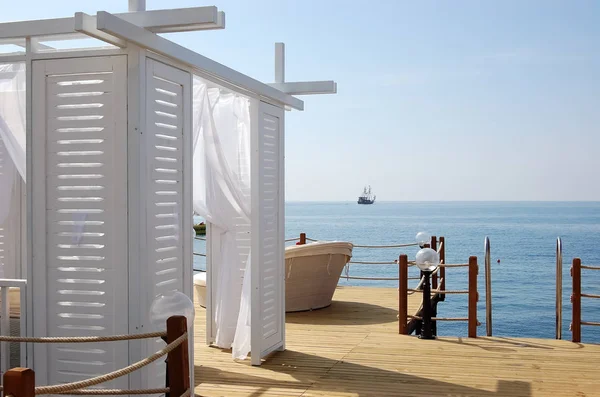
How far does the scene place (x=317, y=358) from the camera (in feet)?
22.3

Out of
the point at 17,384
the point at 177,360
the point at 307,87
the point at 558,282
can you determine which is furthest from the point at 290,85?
the point at 17,384

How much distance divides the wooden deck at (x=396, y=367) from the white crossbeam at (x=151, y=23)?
2528 millimetres

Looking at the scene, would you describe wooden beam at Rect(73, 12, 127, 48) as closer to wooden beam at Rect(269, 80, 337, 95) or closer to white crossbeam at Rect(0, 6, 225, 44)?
white crossbeam at Rect(0, 6, 225, 44)

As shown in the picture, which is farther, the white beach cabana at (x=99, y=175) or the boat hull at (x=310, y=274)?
the boat hull at (x=310, y=274)

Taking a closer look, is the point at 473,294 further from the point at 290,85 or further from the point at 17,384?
the point at 17,384

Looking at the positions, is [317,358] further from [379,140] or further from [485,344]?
[379,140]

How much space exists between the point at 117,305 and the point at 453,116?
4119 centimetres

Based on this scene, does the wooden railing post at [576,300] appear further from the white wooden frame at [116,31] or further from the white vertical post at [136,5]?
the white vertical post at [136,5]

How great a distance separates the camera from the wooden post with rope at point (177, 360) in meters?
3.76

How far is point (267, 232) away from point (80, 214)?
2300 mm

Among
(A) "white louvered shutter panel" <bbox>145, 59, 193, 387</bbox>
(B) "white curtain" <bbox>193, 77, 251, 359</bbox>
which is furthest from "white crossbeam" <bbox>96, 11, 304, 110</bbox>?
(B) "white curtain" <bbox>193, 77, 251, 359</bbox>

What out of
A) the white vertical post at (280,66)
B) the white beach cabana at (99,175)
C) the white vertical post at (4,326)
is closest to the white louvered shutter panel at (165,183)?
the white beach cabana at (99,175)

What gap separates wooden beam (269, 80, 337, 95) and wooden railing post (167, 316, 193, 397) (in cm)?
382

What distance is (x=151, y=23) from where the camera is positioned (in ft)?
15.3
